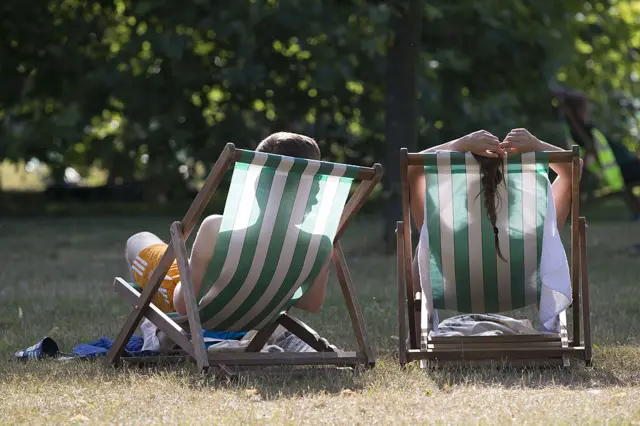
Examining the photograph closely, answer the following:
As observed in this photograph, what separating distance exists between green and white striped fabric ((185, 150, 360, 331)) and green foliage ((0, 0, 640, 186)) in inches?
277

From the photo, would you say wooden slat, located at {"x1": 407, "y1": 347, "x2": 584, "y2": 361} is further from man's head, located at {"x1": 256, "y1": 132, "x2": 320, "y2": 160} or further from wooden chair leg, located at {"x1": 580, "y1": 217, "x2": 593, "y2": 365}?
man's head, located at {"x1": 256, "y1": 132, "x2": 320, "y2": 160}

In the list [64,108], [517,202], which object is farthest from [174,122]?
[517,202]

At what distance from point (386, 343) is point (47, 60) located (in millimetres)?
9807

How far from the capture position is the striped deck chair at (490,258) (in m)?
4.37

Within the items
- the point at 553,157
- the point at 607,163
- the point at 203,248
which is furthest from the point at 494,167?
the point at 607,163

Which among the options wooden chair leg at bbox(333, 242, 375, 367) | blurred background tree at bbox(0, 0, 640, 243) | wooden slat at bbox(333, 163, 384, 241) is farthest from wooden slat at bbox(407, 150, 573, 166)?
blurred background tree at bbox(0, 0, 640, 243)

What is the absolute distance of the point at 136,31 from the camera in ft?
42.4

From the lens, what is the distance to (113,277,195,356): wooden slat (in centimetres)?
434

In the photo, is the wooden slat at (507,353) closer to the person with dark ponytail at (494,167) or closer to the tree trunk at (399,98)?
the person with dark ponytail at (494,167)

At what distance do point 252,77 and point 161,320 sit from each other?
775 cm

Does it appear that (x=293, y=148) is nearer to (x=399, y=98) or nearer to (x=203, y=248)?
(x=203, y=248)

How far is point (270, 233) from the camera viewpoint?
4.30 m

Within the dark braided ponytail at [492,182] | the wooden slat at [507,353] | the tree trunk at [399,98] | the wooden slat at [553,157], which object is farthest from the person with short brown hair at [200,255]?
the tree trunk at [399,98]

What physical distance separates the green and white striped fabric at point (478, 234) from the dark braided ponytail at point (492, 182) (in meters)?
0.02
